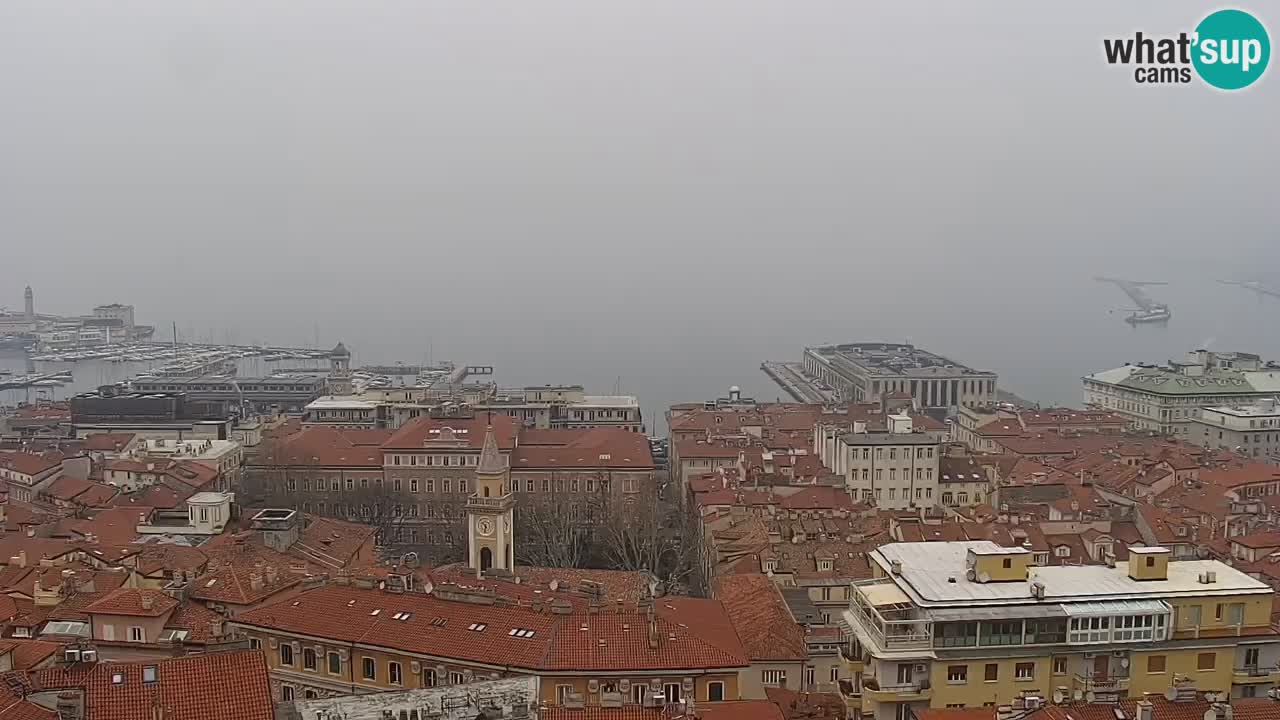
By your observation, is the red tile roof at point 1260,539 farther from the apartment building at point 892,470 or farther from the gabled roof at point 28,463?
the gabled roof at point 28,463

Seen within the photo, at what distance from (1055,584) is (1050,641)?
0.84 meters

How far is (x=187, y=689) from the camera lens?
780 cm

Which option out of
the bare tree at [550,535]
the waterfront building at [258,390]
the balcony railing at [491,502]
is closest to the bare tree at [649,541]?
the bare tree at [550,535]

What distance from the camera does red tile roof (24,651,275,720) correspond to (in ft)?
25.1

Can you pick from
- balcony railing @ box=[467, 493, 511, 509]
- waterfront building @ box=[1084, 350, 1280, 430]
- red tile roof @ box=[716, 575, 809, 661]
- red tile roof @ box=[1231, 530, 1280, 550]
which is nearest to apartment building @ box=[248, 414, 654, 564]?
balcony railing @ box=[467, 493, 511, 509]

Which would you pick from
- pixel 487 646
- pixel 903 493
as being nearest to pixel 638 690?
pixel 487 646

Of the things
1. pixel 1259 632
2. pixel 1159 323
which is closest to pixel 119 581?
pixel 1259 632

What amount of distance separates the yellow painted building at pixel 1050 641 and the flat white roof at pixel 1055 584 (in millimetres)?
19

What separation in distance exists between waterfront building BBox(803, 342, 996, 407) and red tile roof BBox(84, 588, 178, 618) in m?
41.0

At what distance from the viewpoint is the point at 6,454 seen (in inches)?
1146

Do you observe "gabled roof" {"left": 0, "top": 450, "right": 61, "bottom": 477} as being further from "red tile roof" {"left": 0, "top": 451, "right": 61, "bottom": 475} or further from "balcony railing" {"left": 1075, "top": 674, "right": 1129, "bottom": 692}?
"balcony railing" {"left": 1075, "top": 674, "right": 1129, "bottom": 692}

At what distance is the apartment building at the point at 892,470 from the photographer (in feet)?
91.1

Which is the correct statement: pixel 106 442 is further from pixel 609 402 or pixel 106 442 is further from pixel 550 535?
pixel 609 402

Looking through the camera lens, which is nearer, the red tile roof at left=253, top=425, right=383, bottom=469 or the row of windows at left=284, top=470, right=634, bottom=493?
the row of windows at left=284, top=470, right=634, bottom=493
